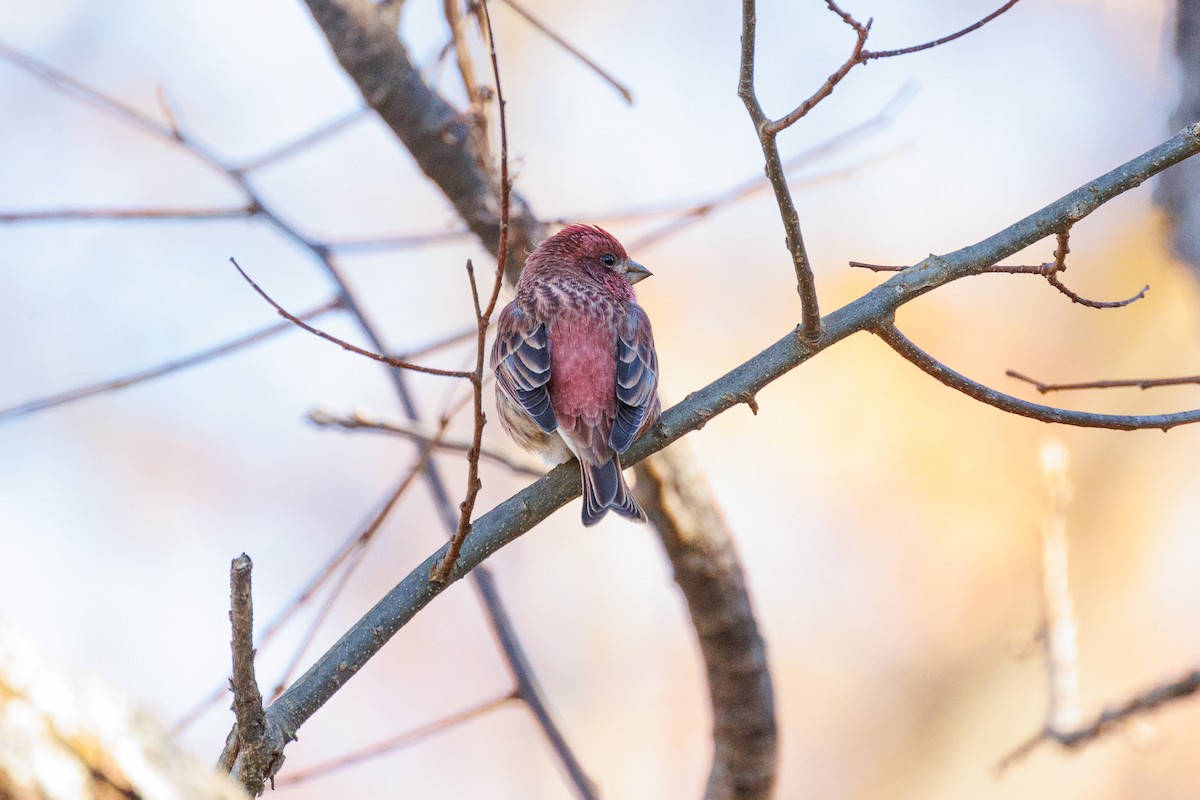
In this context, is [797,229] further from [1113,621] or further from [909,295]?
[1113,621]

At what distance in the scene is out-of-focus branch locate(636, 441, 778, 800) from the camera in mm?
4461

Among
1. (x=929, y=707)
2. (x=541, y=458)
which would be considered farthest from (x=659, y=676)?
(x=541, y=458)

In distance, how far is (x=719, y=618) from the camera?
180 inches

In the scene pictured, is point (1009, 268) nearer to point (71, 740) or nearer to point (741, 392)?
point (741, 392)

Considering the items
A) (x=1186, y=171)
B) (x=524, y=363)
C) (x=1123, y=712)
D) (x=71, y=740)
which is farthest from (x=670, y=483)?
(x=71, y=740)

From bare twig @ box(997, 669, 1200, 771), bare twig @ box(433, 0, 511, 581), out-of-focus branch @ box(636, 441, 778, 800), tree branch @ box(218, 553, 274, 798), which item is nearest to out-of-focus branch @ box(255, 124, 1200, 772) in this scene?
tree branch @ box(218, 553, 274, 798)

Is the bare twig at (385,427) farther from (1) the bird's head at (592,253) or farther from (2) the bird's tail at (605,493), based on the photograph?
(1) the bird's head at (592,253)

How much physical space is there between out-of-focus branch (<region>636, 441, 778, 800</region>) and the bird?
1.26ft

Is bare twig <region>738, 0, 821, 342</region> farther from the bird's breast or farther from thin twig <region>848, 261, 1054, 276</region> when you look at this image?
the bird's breast

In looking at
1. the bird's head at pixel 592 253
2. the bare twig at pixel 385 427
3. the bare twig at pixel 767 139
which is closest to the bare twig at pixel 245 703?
the bare twig at pixel 385 427

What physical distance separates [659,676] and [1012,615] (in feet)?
10.3

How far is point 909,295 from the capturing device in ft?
10.2

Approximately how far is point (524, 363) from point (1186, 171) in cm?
310

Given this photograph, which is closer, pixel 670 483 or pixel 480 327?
pixel 480 327
